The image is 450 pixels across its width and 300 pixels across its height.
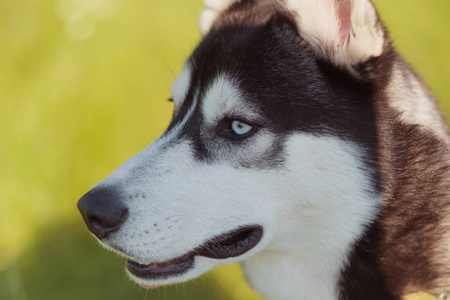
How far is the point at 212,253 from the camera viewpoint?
7.79 feet

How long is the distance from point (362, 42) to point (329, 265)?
1.11 m

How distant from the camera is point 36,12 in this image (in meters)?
5.63

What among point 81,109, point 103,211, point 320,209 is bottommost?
point 81,109

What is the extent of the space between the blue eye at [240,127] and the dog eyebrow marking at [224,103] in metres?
0.04

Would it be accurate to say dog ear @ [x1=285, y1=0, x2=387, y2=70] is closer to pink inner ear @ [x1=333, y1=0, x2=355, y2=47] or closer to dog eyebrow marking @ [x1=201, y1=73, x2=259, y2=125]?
pink inner ear @ [x1=333, y1=0, x2=355, y2=47]

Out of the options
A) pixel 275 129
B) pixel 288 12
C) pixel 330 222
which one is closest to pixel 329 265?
pixel 330 222

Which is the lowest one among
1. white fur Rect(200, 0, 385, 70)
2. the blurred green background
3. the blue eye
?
the blurred green background

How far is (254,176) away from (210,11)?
4.65ft

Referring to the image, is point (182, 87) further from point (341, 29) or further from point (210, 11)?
point (341, 29)

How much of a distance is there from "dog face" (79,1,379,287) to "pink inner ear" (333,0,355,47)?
13 cm

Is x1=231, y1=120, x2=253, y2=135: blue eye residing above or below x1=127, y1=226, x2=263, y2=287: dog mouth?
above

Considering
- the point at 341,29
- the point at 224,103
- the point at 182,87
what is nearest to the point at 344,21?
the point at 341,29

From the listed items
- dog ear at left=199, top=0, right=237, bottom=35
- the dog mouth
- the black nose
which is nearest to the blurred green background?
dog ear at left=199, top=0, right=237, bottom=35

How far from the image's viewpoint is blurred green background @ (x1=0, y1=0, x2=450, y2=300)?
4246mm
